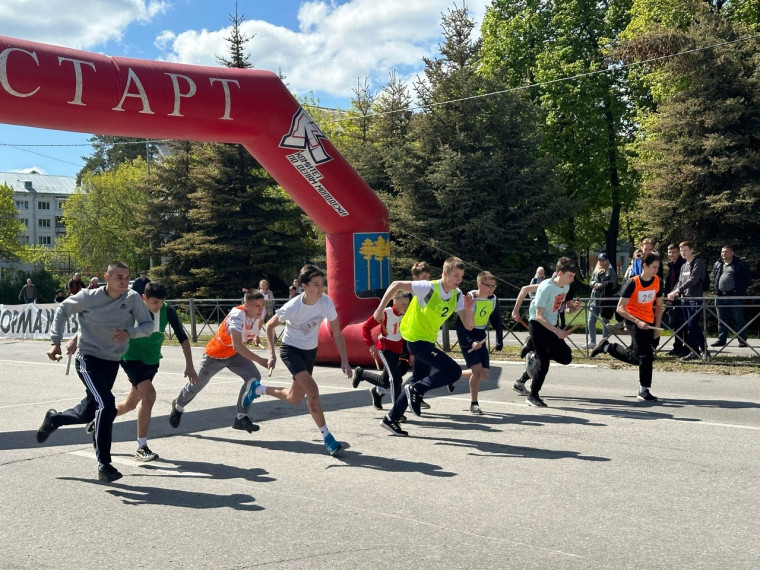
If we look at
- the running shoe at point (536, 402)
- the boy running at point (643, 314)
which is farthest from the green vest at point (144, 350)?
the boy running at point (643, 314)

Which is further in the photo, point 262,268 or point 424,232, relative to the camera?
point 262,268

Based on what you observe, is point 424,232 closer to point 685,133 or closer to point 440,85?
point 440,85

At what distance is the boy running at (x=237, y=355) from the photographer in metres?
8.83

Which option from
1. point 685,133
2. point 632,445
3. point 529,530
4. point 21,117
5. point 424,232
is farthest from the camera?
point 424,232

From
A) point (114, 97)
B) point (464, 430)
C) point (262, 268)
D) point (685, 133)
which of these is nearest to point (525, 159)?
point (685, 133)

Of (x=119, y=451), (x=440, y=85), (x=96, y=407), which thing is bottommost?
(x=119, y=451)

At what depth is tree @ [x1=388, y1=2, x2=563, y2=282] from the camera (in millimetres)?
28078

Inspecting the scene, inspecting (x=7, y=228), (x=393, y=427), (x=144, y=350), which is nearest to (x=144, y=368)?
(x=144, y=350)

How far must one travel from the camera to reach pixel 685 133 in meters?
24.2

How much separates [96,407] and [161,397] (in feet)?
16.9

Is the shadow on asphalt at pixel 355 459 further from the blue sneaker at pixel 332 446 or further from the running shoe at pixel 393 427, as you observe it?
the running shoe at pixel 393 427

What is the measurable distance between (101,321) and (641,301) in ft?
21.8

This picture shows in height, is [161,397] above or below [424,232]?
below

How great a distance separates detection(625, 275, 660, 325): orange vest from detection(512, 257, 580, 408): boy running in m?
0.88
